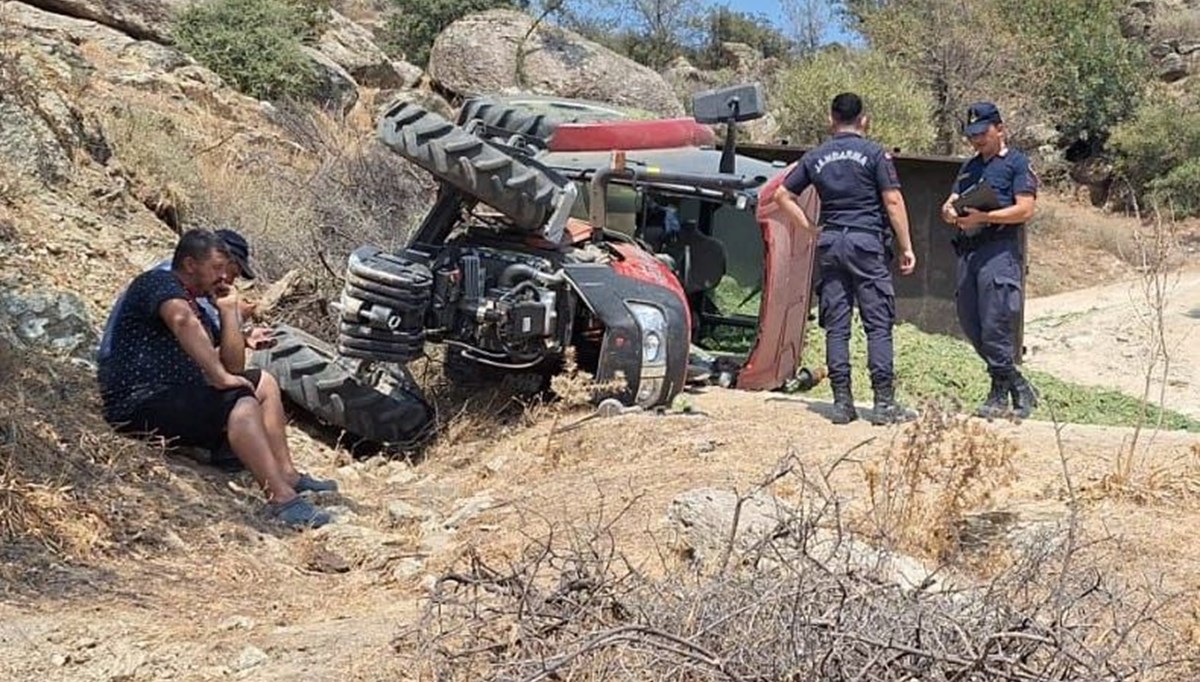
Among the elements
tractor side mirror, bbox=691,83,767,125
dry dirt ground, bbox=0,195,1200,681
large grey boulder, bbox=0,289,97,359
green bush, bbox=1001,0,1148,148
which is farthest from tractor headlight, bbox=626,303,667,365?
green bush, bbox=1001,0,1148,148

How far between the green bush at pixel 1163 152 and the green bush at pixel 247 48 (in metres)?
16.7

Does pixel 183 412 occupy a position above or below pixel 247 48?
below

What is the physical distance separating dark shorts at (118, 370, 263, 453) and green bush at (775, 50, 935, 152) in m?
20.8

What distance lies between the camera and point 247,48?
16984 mm

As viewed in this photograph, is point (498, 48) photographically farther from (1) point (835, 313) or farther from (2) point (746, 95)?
(1) point (835, 313)

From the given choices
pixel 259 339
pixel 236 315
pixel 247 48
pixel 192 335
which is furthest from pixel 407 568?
pixel 247 48

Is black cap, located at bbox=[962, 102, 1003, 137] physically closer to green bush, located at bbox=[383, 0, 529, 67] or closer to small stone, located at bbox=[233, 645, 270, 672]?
small stone, located at bbox=[233, 645, 270, 672]

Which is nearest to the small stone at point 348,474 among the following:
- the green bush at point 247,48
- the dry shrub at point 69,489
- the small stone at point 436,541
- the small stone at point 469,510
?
the small stone at point 469,510

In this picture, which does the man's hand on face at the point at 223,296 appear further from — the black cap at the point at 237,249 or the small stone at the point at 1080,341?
the small stone at the point at 1080,341

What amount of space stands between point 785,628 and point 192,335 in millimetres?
3212

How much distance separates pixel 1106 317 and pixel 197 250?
40.8ft

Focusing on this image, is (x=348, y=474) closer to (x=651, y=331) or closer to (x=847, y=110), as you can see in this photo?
(x=651, y=331)

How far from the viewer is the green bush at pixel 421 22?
25.0 metres

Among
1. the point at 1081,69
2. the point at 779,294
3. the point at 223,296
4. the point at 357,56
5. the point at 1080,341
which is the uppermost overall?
the point at 1081,69
